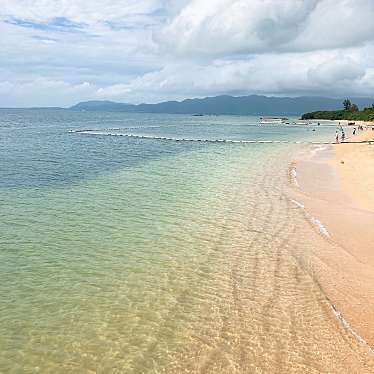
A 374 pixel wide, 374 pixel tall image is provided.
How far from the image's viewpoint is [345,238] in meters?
18.3

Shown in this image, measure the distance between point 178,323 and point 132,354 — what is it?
1.78m

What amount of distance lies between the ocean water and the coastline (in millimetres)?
491

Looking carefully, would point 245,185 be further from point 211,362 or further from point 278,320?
point 211,362

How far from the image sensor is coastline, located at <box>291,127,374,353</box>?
11.9 meters

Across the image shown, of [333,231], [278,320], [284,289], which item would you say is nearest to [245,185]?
[333,231]

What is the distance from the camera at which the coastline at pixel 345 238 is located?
1189cm

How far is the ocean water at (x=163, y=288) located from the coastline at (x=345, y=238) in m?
Answer: 0.49

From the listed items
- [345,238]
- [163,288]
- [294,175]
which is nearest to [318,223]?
[345,238]

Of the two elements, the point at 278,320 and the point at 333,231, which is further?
the point at 333,231

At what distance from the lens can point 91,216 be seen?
835 inches

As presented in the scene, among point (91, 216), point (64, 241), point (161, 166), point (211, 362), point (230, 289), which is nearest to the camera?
point (211, 362)

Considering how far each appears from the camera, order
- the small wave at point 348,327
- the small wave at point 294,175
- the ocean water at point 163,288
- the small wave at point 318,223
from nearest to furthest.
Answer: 1. the ocean water at point 163,288
2. the small wave at point 348,327
3. the small wave at point 318,223
4. the small wave at point 294,175

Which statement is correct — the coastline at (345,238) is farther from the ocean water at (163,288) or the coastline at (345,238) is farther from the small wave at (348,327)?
the ocean water at (163,288)

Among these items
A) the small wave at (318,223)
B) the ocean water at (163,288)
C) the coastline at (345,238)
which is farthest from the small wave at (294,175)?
the small wave at (318,223)
